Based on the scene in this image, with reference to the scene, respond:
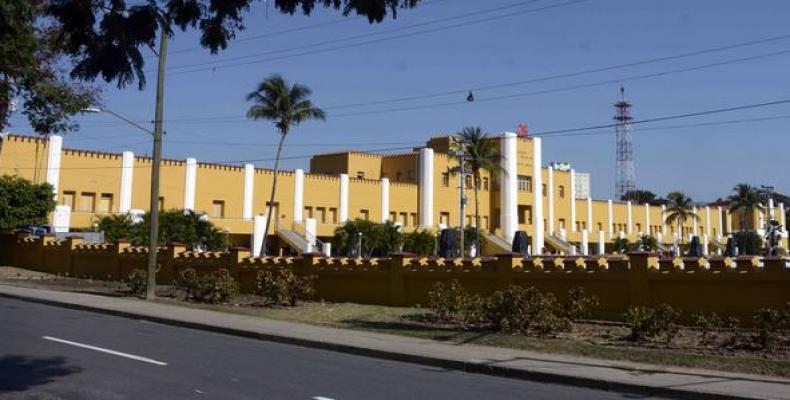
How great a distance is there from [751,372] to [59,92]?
17041 mm

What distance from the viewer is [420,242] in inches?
2367

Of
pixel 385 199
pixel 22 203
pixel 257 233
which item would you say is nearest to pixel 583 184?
pixel 385 199

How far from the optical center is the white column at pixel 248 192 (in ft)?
176

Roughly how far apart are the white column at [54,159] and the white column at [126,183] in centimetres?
418

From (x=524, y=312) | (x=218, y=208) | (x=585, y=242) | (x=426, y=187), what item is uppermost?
(x=426, y=187)

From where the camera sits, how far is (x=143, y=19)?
19.9 feet

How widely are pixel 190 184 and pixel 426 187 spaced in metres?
23.0

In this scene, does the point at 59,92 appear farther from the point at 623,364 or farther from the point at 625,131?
the point at 625,131

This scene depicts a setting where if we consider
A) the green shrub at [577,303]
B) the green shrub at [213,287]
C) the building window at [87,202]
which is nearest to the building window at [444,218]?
the building window at [87,202]

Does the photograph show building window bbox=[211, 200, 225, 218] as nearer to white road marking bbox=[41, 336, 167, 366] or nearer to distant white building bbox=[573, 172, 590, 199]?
white road marking bbox=[41, 336, 167, 366]

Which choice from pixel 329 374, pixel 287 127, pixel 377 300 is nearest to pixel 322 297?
pixel 377 300

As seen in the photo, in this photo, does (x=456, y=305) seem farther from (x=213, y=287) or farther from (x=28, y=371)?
(x=28, y=371)

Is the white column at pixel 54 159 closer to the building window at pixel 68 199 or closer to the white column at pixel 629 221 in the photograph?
the building window at pixel 68 199

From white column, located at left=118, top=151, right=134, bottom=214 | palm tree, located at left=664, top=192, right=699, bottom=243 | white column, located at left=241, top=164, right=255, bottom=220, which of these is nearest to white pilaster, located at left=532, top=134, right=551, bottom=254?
palm tree, located at left=664, top=192, right=699, bottom=243
